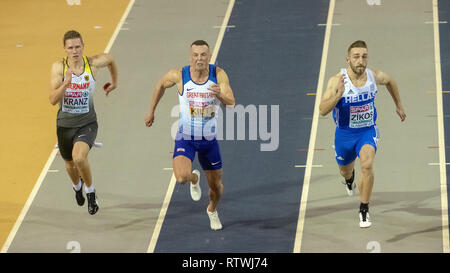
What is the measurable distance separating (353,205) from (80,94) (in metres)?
3.78

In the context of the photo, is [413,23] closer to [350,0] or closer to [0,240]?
[350,0]

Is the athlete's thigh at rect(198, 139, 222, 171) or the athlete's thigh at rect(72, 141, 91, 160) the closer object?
the athlete's thigh at rect(198, 139, 222, 171)

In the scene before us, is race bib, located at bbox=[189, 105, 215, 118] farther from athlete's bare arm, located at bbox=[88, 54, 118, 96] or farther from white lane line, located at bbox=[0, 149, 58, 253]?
white lane line, located at bbox=[0, 149, 58, 253]

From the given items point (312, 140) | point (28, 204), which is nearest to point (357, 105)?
point (312, 140)

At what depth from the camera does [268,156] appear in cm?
1641

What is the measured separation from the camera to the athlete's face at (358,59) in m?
13.8

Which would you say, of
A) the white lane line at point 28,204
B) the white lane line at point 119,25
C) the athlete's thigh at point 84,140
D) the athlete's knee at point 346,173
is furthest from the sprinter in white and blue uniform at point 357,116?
the white lane line at point 119,25

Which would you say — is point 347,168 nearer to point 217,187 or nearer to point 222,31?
point 217,187

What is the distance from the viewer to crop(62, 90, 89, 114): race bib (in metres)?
14.3

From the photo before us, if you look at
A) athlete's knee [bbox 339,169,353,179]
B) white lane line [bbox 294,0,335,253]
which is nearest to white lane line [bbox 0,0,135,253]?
white lane line [bbox 294,0,335,253]

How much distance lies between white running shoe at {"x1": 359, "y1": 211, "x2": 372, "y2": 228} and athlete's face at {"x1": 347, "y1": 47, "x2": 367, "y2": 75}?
1709 mm

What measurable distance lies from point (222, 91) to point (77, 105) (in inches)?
76.3

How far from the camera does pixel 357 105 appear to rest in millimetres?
13953

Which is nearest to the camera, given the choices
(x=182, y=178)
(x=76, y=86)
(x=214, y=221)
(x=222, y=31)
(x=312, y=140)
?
(x=182, y=178)
